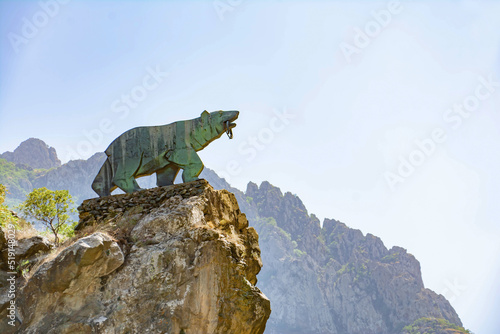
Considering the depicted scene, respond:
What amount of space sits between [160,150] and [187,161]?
52.7 inches

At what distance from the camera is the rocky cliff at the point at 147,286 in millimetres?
13711

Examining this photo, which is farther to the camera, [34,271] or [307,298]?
[307,298]

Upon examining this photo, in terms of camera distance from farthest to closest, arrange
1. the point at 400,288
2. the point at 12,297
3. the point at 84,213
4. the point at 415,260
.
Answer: the point at 415,260
the point at 400,288
the point at 84,213
the point at 12,297

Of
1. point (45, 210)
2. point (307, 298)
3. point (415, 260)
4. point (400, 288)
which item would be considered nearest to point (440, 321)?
point (400, 288)

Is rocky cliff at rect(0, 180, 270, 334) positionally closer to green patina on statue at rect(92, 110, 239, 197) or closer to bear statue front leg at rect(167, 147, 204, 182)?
bear statue front leg at rect(167, 147, 204, 182)

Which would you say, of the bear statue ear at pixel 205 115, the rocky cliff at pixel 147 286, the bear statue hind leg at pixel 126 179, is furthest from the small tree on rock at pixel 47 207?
the rocky cliff at pixel 147 286

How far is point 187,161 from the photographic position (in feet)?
60.8

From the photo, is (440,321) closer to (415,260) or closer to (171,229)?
(415,260)

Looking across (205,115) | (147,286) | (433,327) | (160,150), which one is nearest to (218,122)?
(205,115)

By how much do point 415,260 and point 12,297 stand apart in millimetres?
192791

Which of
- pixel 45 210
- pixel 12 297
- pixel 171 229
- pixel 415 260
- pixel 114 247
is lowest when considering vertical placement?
pixel 12 297

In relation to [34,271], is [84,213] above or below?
above

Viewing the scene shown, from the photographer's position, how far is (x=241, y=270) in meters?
15.1

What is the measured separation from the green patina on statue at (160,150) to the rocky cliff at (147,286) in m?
3.43
